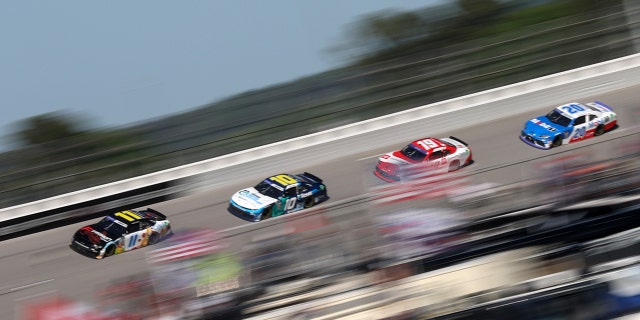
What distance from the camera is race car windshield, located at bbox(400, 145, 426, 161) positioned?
54.9 ft

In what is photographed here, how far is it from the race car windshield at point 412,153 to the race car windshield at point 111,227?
543 centimetres

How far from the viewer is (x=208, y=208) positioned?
664 inches

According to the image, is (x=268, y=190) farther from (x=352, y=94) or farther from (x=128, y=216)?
(x=352, y=94)

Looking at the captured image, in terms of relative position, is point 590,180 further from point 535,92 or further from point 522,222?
point 535,92

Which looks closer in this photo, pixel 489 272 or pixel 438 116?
pixel 489 272

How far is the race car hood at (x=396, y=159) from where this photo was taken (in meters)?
16.4

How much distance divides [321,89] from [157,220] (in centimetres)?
571

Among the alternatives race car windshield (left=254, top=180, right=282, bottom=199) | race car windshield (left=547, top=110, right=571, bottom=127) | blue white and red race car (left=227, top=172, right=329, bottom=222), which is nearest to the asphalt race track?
blue white and red race car (left=227, top=172, right=329, bottom=222)

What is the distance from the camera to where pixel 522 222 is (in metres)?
10.5

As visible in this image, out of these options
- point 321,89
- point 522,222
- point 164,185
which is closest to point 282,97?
point 321,89

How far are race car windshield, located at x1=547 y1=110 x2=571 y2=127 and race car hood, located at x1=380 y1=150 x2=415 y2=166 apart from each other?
3.06 m

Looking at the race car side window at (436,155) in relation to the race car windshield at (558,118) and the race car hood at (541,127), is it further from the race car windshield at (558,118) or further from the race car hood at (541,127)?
the race car windshield at (558,118)

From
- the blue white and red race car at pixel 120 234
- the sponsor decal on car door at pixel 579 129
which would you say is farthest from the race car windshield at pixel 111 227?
the sponsor decal on car door at pixel 579 129

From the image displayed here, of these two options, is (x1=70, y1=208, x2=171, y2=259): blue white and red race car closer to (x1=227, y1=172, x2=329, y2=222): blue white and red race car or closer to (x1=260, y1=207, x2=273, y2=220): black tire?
(x1=227, y1=172, x2=329, y2=222): blue white and red race car
